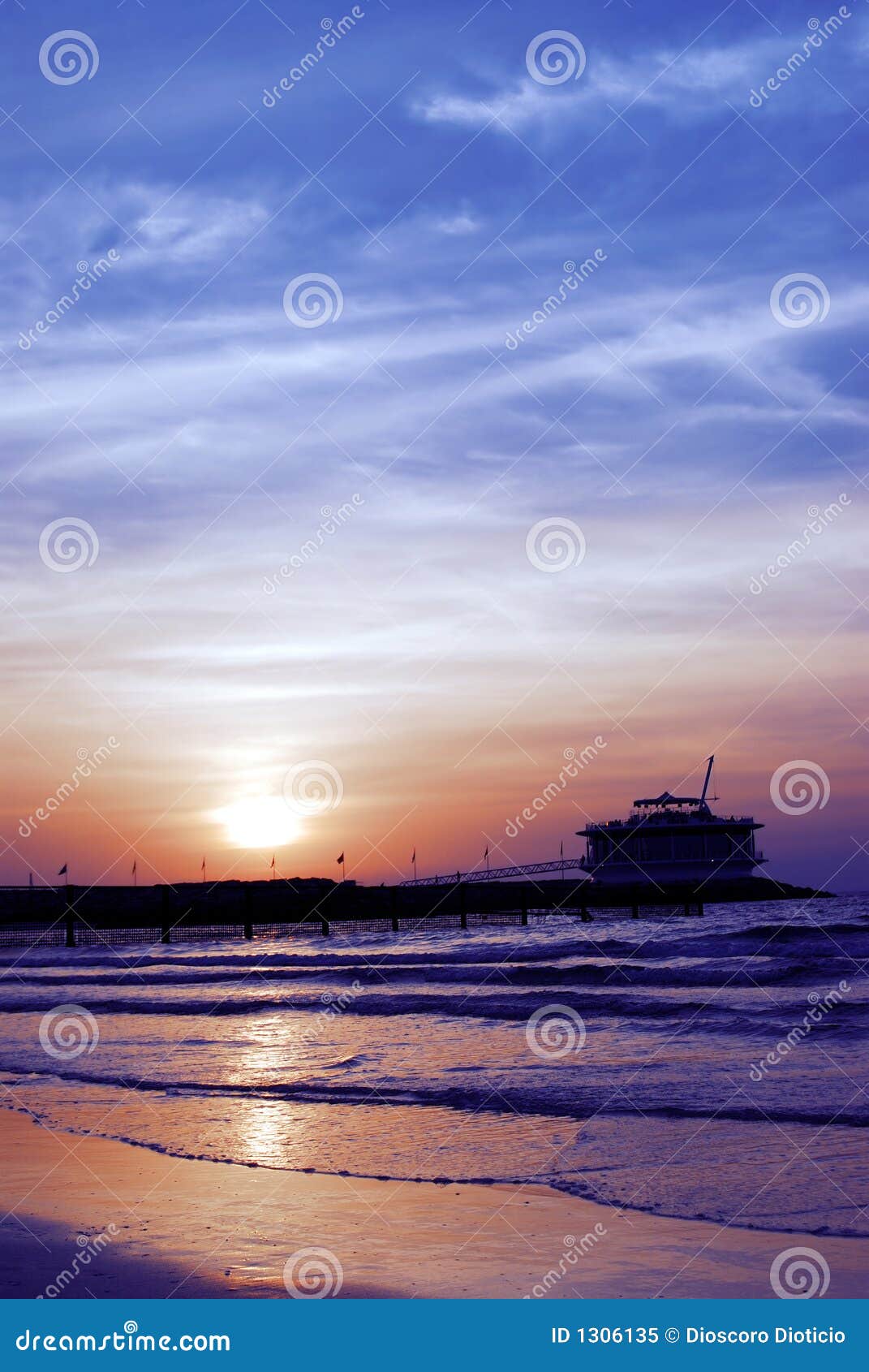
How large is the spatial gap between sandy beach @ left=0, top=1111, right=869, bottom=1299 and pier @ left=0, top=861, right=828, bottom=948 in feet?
188

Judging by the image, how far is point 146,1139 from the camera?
→ 1266 centimetres

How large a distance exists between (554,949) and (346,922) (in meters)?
41.5

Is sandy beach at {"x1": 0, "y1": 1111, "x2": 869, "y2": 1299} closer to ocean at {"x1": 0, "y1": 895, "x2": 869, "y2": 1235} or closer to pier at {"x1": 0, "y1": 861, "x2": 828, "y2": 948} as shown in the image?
ocean at {"x1": 0, "y1": 895, "x2": 869, "y2": 1235}

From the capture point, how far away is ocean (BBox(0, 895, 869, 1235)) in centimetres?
1084

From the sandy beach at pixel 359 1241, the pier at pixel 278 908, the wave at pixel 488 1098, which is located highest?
the pier at pixel 278 908

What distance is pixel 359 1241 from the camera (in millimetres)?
8430

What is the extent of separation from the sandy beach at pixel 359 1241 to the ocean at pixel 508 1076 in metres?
0.66

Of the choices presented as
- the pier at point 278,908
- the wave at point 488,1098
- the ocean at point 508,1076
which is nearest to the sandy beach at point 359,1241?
the ocean at point 508,1076

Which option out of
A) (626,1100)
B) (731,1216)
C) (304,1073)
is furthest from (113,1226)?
(304,1073)

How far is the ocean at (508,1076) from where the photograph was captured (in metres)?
10.8

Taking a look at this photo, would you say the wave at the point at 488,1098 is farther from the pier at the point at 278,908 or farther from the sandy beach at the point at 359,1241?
the pier at the point at 278,908

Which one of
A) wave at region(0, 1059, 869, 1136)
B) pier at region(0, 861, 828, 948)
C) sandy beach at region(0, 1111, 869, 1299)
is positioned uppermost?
pier at region(0, 861, 828, 948)

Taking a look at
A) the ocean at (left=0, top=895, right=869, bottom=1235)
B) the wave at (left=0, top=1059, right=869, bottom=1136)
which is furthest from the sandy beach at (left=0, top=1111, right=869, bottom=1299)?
the wave at (left=0, top=1059, right=869, bottom=1136)

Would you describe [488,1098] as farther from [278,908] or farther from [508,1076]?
[278,908]
